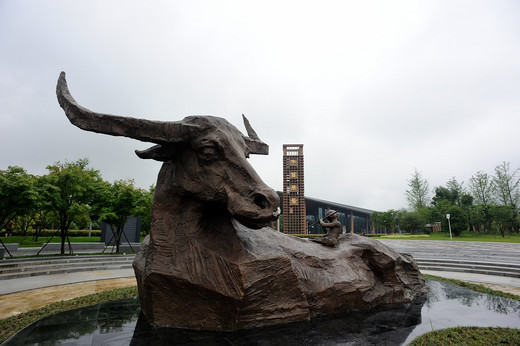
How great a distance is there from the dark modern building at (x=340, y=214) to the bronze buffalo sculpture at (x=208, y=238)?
151 ft

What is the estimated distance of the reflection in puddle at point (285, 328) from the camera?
3.06 meters

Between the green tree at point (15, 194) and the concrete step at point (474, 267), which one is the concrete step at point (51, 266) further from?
the concrete step at point (474, 267)

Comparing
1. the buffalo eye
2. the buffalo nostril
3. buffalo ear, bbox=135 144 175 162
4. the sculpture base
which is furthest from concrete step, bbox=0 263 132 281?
the buffalo nostril

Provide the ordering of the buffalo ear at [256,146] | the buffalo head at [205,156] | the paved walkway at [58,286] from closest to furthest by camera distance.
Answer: the buffalo head at [205,156] → the buffalo ear at [256,146] → the paved walkway at [58,286]

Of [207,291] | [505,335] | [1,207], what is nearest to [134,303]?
[207,291]

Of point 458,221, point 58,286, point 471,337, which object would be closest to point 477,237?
point 458,221

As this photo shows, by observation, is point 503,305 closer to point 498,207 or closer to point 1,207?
point 1,207

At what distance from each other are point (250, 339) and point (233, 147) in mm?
2238

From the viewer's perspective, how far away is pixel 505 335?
3.50 m

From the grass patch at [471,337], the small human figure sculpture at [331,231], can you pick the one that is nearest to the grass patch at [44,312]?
the small human figure sculpture at [331,231]

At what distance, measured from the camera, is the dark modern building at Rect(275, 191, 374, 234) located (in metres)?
54.7

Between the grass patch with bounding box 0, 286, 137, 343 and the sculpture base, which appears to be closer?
the sculpture base

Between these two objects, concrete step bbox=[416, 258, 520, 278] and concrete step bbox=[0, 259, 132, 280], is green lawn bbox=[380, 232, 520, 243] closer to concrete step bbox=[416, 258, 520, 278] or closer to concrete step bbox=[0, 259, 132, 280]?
concrete step bbox=[416, 258, 520, 278]

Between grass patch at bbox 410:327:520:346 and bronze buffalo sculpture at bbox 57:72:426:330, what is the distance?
1396 mm
